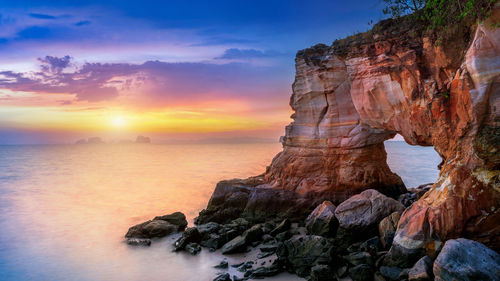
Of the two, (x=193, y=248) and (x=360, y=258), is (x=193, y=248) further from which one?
(x=360, y=258)

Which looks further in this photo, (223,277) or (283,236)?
(283,236)

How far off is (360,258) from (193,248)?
255 inches

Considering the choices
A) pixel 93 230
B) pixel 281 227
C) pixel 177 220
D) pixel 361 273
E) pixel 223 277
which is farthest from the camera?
pixel 93 230

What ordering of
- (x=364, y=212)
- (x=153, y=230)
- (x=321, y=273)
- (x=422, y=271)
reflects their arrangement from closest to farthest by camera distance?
1. (x=422, y=271)
2. (x=321, y=273)
3. (x=364, y=212)
4. (x=153, y=230)

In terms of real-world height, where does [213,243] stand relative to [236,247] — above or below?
below

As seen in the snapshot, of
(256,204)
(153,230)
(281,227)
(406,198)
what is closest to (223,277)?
(281,227)

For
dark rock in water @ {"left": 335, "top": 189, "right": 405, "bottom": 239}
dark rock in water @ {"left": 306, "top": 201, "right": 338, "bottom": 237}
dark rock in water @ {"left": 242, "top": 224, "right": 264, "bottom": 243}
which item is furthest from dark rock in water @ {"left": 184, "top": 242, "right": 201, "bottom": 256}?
dark rock in water @ {"left": 335, "top": 189, "right": 405, "bottom": 239}

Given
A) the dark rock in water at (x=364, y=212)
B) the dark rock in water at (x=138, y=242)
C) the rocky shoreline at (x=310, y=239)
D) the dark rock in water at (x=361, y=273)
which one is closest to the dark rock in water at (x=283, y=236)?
the rocky shoreline at (x=310, y=239)

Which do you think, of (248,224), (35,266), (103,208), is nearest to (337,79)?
(248,224)

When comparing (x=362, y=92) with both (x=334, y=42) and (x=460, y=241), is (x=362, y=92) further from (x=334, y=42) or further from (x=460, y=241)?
(x=460, y=241)

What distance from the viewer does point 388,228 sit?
10.8m

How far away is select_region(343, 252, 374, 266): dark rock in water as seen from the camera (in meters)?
9.51

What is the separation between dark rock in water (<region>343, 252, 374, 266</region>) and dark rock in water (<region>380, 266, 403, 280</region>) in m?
0.49

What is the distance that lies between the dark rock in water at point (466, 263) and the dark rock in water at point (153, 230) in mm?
11399
